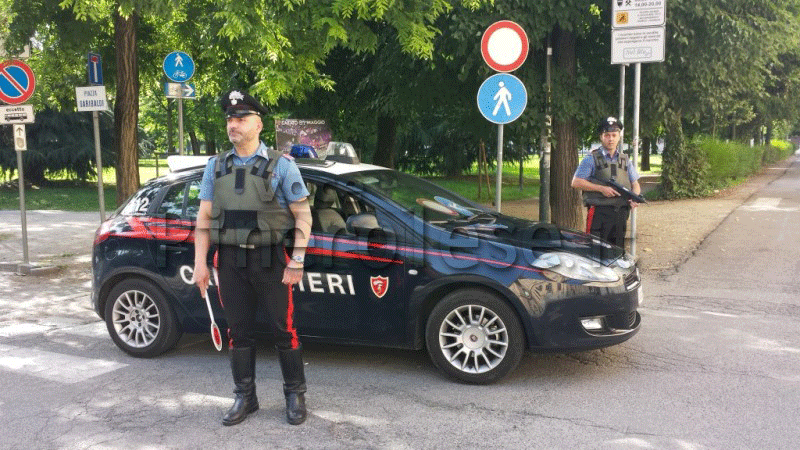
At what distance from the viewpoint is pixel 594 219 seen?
7371mm

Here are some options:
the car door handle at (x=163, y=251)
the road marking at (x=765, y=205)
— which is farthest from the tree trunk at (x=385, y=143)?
the car door handle at (x=163, y=251)

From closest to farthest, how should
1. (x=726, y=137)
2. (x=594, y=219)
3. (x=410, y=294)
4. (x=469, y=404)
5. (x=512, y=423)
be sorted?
(x=512, y=423) → (x=469, y=404) → (x=410, y=294) → (x=594, y=219) → (x=726, y=137)

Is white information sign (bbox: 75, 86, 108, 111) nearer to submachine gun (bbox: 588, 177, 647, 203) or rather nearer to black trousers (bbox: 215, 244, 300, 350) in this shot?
submachine gun (bbox: 588, 177, 647, 203)

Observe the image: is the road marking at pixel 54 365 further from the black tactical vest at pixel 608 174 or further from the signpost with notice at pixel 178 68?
the signpost with notice at pixel 178 68

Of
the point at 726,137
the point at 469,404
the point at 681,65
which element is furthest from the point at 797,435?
the point at 726,137

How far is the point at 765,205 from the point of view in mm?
17578

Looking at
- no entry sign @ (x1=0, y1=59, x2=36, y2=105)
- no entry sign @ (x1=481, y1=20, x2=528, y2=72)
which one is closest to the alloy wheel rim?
no entry sign @ (x1=481, y1=20, x2=528, y2=72)

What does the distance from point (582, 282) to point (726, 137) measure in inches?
1440

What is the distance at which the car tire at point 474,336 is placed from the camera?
5.10m

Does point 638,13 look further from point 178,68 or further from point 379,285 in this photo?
point 178,68

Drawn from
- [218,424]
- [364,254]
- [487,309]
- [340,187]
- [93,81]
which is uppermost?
[93,81]

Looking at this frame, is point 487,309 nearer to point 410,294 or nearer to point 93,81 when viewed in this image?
point 410,294

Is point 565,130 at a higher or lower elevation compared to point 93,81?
lower

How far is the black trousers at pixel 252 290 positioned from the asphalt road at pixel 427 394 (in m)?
0.53
